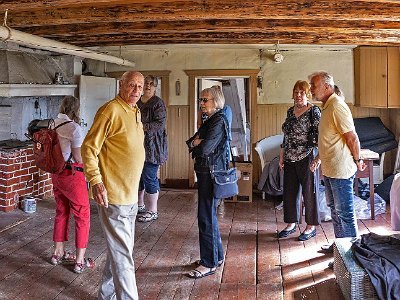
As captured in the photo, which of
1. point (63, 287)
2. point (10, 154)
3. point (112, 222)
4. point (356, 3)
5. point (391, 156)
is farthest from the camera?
point (391, 156)

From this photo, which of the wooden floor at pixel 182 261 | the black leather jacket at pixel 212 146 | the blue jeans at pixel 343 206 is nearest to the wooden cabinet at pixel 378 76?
the wooden floor at pixel 182 261

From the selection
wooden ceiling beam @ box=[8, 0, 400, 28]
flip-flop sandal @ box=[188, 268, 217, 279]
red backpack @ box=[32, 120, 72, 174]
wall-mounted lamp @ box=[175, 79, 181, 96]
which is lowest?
flip-flop sandal @ box=[188, 268, 217, 279]

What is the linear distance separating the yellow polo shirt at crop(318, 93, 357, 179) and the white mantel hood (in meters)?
3.80

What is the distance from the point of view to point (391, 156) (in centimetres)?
668

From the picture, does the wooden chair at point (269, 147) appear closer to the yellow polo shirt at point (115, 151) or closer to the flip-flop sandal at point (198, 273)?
the flip-flop sandal at point (198, 273)

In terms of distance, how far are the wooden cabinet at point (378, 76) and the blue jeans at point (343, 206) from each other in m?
3.28

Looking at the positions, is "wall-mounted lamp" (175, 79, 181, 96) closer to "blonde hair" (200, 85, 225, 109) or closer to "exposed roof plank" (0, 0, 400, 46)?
"exposed roof plank" (0, 0, 400, 46)

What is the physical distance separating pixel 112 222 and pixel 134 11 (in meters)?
2.23

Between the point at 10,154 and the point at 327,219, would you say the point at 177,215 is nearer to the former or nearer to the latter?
the point at 327,219

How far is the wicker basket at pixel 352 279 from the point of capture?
2.68 m

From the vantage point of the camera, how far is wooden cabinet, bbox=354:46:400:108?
6016 millimetres

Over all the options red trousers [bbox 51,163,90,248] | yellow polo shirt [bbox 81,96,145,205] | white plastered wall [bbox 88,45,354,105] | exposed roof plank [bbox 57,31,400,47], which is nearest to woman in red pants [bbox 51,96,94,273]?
red trousers [bbox 51,163,90,248]

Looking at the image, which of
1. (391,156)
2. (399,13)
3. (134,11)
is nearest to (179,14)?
(134,11)

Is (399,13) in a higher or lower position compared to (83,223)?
higher
